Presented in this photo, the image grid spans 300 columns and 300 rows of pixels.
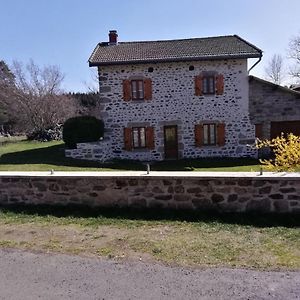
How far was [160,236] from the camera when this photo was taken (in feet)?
18.2

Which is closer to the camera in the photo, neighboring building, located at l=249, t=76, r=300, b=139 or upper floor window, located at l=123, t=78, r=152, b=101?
upper floor window, located at l=123, t=78, r=152, b=101

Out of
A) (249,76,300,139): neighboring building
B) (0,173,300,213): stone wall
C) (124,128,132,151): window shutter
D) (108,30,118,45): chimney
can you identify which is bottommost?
(0,173,300,213): stone wall

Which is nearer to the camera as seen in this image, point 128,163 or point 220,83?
point 128,163

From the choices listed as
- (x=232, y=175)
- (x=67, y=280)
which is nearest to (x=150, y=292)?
(x=67, y=280)

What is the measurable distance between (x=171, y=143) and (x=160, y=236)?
47.2 feet

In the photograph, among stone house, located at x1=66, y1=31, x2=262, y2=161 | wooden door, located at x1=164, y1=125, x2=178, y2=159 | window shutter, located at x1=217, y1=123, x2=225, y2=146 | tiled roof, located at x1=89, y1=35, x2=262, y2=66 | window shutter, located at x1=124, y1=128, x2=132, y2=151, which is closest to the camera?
tiled roof, located at x1=89, y1=35, x2=262, y2=66

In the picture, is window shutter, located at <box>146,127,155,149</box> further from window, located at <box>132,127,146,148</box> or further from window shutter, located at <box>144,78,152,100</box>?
window shutter, located at <box>144,78,152,100</box>

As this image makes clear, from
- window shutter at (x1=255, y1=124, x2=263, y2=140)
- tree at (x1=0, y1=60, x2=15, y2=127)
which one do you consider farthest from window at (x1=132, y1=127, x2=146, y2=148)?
tree at (x1=0, y1=60, x2=15, y2=127)

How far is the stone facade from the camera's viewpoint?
1902 cm

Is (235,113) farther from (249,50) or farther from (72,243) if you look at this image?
(72,243)

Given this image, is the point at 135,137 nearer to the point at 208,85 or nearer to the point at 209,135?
the point at 209,135

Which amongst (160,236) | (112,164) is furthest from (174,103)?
(160,236)

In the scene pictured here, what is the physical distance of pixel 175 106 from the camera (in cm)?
1930

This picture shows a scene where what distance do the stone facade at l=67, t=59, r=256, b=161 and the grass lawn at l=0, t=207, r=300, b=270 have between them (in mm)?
12367
